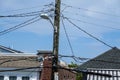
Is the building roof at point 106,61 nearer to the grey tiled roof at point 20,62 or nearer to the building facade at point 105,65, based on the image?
the building facade at point 105,65

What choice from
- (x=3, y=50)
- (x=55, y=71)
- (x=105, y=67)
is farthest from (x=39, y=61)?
(x=55, y=71)

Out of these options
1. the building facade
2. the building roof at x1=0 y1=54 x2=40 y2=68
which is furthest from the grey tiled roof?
the building facade

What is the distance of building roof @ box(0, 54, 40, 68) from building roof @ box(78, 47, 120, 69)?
3.58 meters

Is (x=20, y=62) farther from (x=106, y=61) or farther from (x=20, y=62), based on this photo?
(x=106, y=61)

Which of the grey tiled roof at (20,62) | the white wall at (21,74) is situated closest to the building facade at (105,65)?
the white wall at (21,74)

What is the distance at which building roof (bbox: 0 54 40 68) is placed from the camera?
3522 cm

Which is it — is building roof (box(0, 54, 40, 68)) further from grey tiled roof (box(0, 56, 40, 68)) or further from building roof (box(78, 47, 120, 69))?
building roof (box(78, 47, 120, 69))

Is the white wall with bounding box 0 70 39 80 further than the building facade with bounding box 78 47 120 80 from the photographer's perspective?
Yes

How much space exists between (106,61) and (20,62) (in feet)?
21.8

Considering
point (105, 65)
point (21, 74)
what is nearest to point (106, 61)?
point (105, 65)

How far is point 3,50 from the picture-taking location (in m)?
41.9

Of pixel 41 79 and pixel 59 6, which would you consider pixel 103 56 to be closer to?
pixel 41 79

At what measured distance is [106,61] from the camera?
118 feet

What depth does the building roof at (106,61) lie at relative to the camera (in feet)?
115
